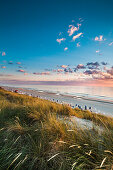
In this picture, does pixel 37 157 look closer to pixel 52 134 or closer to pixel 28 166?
pixel 28 166

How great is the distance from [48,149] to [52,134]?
0.41 metres

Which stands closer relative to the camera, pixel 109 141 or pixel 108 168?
pixel 108 168

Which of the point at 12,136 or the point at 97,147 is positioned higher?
the point at 97,147

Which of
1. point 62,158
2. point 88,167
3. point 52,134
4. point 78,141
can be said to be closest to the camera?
point 88,167

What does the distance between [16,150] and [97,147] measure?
1778 millimetres

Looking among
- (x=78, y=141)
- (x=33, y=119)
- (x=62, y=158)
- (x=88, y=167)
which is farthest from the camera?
(x=33, y=119)

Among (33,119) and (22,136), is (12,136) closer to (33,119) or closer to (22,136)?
(22,136)

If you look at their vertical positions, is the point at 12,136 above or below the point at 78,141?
below

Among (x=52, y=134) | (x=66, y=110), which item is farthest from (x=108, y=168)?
(x=66, y=110)

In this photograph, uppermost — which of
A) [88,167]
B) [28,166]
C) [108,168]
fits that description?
[108,168]

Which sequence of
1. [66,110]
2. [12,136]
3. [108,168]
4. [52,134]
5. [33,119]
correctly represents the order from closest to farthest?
[108,168] → [52,134] → [12,136] → [33,119] → [66,110]

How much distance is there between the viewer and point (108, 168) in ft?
5.44

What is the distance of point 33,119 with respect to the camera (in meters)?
A: 4.04

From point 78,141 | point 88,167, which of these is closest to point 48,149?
point 78,141
